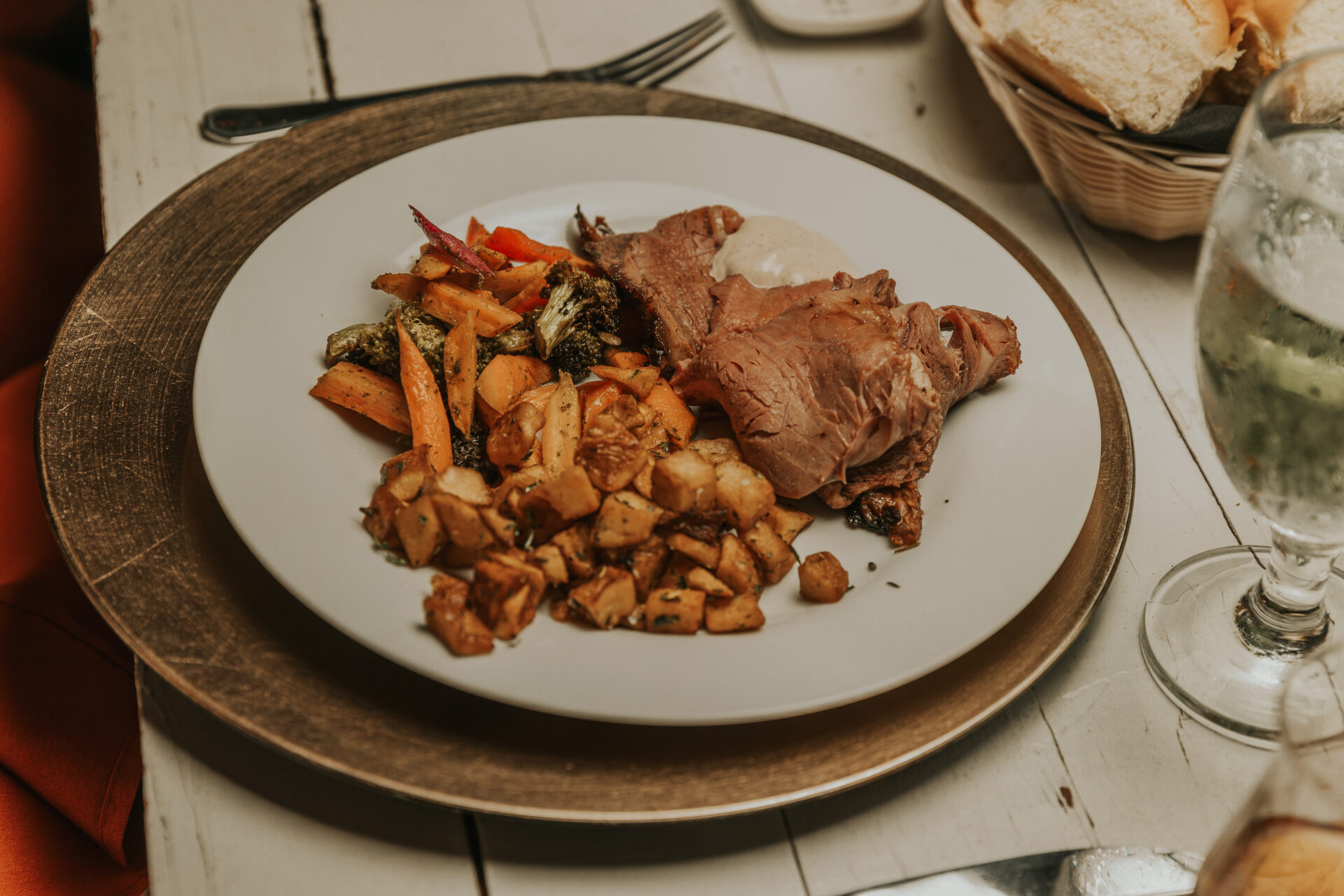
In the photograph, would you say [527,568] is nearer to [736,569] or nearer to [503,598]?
[503,598]

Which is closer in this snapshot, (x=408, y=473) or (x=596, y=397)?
(x=408, y=473)

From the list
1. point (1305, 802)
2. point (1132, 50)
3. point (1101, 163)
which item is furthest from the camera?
point (1101, 163)

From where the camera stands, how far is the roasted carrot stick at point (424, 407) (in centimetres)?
185

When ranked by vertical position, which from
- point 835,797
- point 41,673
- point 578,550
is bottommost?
point 835,797

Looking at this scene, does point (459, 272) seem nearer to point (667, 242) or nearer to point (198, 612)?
point (667, 242)

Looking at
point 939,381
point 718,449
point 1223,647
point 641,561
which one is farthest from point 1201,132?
point 641,561

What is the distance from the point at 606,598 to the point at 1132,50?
1.74m

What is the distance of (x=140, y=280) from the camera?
2119mm

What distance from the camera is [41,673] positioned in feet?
6.74

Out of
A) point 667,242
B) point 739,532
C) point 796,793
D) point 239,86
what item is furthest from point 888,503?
point 239,86

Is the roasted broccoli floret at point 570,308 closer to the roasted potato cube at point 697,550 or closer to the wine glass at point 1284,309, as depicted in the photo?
the roasted potato cube at point 697,550

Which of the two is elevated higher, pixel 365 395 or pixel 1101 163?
pixel 365 395

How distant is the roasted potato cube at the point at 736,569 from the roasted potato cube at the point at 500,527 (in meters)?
0.33

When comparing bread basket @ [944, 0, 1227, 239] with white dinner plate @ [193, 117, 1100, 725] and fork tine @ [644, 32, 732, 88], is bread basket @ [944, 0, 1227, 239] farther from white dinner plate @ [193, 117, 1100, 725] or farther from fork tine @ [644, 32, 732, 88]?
fork tine @ [644, 32, 732, 88]
